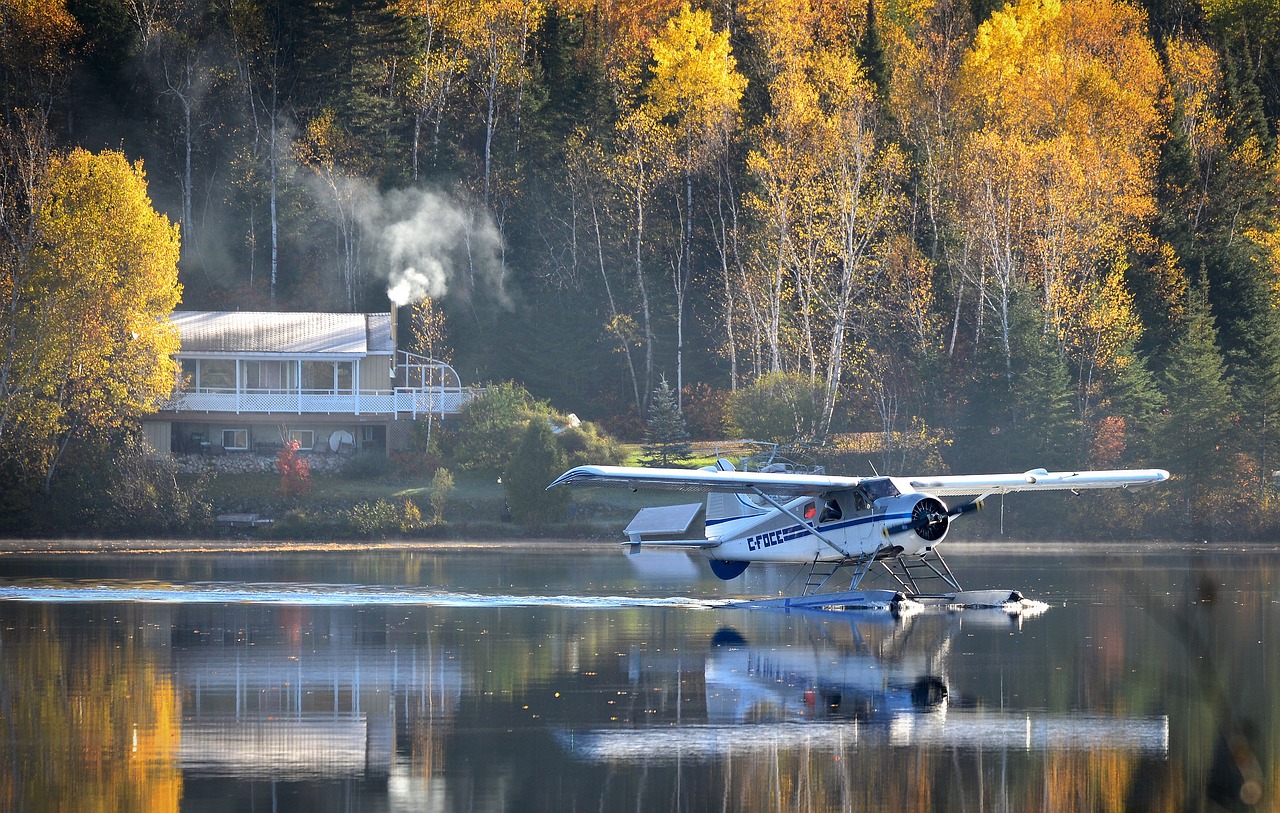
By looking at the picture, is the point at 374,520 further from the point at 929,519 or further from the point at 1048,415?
the point at 929,519

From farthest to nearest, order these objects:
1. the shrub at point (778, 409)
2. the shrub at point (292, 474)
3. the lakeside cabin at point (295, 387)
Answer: the lakeside cabin at point (295, 387) → the shrub at point (778, 409) → the shrub at point (292, 474)

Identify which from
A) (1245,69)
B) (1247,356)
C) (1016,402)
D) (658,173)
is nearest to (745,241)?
(658,173)

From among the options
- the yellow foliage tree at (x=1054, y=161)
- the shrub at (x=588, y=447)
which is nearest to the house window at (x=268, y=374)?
the shrub at (x=588, y=447)

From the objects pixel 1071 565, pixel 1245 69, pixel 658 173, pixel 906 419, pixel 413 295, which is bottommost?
pixel 1071 565

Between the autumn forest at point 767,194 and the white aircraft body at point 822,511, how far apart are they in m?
18.0

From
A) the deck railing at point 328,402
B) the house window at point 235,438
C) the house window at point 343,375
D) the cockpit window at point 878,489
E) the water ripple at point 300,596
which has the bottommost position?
the water ripple at point 300,596

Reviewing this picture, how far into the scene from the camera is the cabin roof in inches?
1946

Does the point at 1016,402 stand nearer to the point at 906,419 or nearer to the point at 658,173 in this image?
the point at 906,419

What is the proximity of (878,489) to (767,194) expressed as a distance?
86.7 feet

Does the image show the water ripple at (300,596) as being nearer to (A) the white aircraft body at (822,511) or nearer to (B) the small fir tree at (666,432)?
(A) the white aircraft body at (822,511)

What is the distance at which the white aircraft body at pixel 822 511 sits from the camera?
23.7 metres

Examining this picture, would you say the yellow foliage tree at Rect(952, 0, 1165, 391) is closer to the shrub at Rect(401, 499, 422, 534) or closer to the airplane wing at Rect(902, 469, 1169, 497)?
the shrub at Rect(401, 499, 422, 534)

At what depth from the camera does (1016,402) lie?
45.2m

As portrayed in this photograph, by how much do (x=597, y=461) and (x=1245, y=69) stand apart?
31090 millimetres
